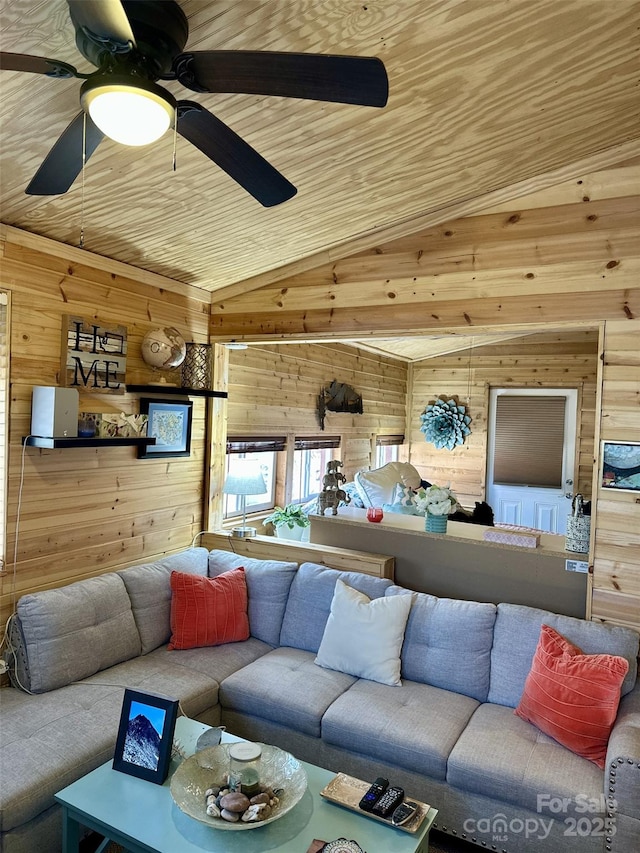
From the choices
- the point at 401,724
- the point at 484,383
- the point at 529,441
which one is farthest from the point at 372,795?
the point at 484,383

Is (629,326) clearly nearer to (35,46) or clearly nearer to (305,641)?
(305,641)

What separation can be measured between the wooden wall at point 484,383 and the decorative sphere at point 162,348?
427 centimetres

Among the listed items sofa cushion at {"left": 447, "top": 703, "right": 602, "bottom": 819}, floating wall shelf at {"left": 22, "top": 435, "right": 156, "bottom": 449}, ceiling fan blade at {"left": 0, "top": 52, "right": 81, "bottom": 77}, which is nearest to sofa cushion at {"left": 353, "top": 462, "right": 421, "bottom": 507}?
floating wall shelf at {"left": 22, "top": 435, "right": 156, "bottom": 449}

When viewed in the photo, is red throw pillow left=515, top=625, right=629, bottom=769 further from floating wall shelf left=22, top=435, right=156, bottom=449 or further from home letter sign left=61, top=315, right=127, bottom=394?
home letter sign left=61, top=315, right=127, bottom=394

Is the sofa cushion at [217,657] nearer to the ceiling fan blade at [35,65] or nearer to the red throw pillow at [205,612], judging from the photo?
the red throw pillow at [205,612]

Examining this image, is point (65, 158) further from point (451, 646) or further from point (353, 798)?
point (451, 646)

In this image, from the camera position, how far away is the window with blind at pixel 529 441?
21.6 ft

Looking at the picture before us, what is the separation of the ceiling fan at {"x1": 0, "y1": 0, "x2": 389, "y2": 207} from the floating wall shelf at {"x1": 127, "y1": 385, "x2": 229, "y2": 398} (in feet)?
6.78

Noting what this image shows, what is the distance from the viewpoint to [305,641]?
3262mm

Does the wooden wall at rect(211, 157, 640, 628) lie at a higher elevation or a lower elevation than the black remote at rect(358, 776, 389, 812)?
higher

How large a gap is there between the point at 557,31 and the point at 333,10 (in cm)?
78

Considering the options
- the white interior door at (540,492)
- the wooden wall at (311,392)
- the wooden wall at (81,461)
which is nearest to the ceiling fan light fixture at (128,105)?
the wooden wall at (81,461)

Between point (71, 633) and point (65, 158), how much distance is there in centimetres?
216

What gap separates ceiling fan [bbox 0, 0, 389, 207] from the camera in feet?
3.92
